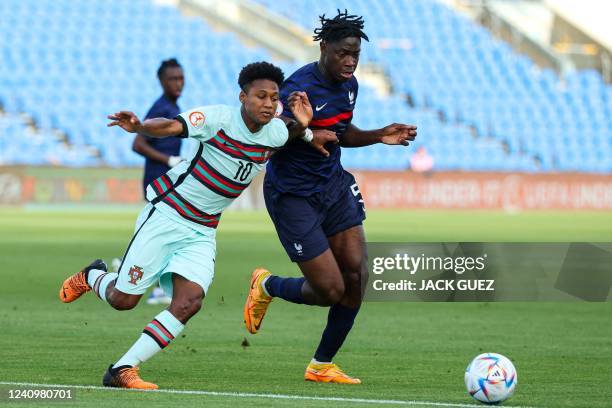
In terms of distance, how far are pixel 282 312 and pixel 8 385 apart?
557 cm

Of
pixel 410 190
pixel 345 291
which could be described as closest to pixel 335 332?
pixel 345 291

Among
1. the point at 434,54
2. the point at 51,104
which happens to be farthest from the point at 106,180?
the point at 434,54

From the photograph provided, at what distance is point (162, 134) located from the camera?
23.3ft

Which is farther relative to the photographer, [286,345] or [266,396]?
[286,345]

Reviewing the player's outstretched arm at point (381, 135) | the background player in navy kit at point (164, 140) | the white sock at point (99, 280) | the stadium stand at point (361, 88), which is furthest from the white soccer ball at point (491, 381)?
the stadium stand at point (361, 88)

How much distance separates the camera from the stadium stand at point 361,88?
3603cm

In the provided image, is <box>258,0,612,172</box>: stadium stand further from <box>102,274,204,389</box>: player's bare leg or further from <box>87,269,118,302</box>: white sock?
<box>102,274,204,389</box>: player's bare leg

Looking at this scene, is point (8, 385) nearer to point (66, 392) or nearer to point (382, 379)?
point (66, 392)

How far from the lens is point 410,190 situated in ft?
124

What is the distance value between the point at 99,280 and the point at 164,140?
4.50 meters

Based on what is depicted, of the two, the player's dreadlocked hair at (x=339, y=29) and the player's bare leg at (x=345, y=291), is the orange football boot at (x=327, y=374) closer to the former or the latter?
the player's bare leg at (x=345, y=291)

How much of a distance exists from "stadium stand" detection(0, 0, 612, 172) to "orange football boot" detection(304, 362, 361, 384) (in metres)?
27.0

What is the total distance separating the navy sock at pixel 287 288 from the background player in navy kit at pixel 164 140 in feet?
12.2

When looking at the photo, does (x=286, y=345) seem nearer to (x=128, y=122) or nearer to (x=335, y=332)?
(x=335, y=332)
